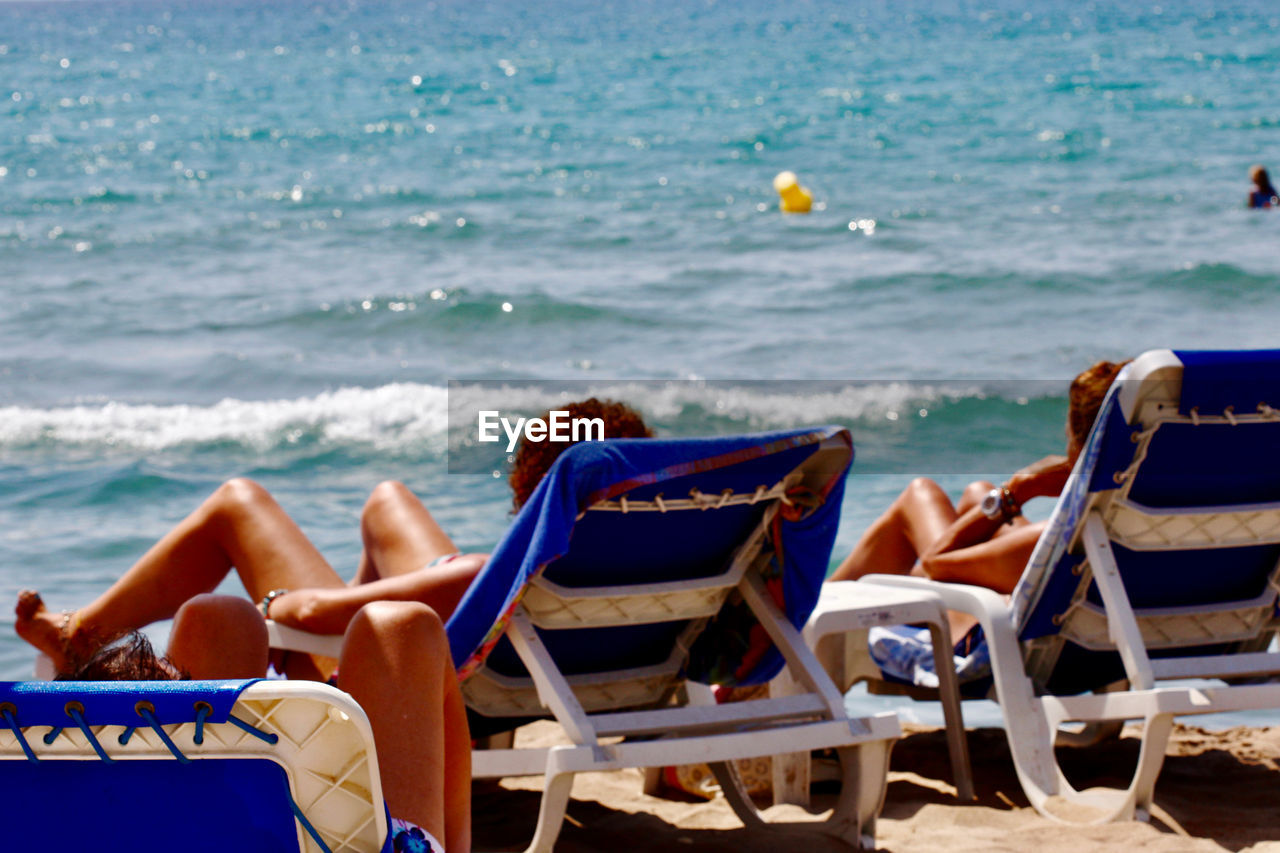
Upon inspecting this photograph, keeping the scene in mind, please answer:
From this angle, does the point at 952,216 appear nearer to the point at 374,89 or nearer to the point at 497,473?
the point at 497,473

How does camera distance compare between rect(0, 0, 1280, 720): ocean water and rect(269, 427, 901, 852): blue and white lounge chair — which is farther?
rect(0, 0, 1280, 720): ocean water

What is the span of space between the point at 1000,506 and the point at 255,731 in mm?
2863

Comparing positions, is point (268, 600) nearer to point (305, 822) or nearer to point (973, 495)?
point (305, 822)

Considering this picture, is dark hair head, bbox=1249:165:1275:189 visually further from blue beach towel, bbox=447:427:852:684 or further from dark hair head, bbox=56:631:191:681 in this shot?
dark hair head, bbox=56:631:191:681

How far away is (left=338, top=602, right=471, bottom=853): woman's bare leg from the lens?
6.81 feet

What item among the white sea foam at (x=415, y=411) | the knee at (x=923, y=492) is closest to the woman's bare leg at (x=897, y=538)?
the knee at (x=923, y=492)

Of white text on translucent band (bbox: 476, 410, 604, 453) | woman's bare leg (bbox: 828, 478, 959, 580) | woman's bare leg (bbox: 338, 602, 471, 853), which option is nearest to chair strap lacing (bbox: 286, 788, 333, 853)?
woman's bare leg (bbox: 338, 602, 471, 853)

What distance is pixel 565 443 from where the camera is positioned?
336 cm

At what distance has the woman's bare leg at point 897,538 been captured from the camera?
4.57 m

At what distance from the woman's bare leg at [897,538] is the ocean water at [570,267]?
2.17 metres

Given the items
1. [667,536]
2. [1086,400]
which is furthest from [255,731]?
[1086,400]

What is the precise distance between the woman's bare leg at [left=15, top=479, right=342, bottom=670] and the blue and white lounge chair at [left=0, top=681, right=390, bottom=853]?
217cm

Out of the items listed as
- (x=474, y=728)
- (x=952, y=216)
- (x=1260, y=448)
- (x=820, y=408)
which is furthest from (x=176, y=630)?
(x=952, y=216)

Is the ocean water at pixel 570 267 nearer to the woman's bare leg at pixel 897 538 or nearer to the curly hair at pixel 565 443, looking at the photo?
the woman's bare leg at pixel 897 538
